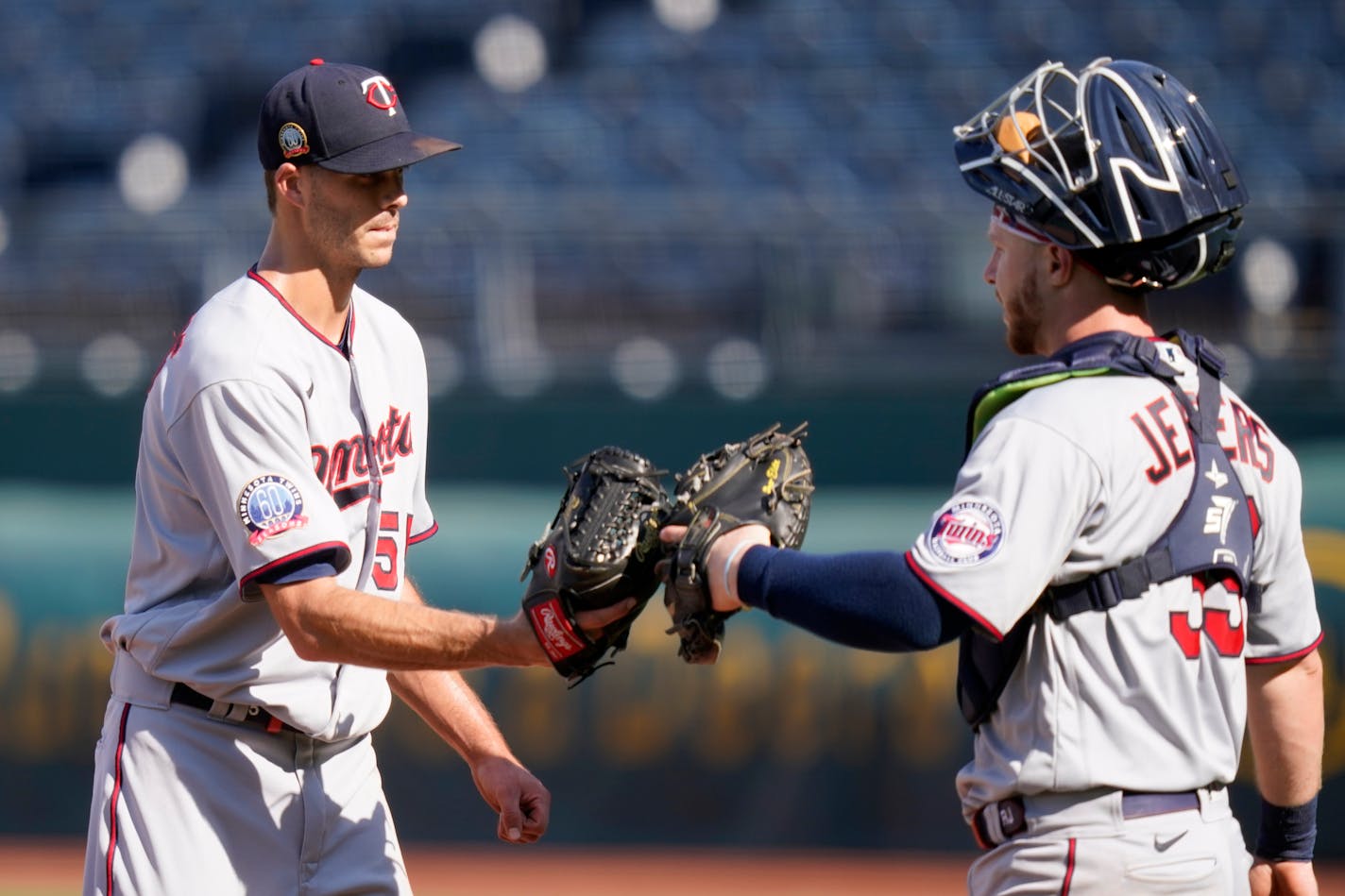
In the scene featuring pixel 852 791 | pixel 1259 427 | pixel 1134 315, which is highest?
pixel 1134 315

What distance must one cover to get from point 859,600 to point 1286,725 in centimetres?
91

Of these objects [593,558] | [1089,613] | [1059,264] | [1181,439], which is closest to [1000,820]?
[1089,613]

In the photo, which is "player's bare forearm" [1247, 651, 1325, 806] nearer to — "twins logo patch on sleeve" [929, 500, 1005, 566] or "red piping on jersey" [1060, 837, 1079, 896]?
"red piping on jersey" [1060, 837, 1079, 896]

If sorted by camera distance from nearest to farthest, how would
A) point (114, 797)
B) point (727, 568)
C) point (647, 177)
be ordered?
point (727, 568) → point (114, 797) → point (647, 177)

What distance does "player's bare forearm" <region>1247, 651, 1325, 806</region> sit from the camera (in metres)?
2.64

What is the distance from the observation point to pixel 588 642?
2537 mm

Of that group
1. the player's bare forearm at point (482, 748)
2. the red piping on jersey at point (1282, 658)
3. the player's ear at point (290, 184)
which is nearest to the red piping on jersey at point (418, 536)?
the player's bare forearm at point (482, 748)

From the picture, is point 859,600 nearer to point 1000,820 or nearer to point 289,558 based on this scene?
point 1000,820

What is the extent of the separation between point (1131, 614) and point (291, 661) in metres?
1.42

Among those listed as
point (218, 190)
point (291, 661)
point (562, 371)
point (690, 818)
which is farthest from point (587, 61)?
point (291, 661)

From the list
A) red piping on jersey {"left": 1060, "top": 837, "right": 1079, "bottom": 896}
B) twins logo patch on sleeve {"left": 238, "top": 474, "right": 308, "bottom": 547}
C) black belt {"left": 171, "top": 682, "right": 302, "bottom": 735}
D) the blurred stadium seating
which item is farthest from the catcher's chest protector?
the blurred stadium seating

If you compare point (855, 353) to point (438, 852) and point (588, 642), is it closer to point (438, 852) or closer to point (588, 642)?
point (438, 852)

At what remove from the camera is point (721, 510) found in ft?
8.22

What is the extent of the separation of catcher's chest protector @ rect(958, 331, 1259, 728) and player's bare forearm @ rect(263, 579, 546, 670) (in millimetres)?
704
